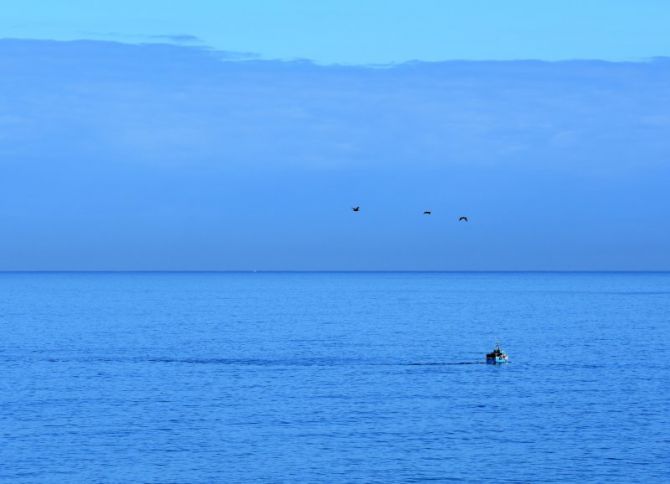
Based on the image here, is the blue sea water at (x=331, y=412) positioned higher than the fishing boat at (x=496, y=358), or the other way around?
the fishing boat at (x=496, y=358)

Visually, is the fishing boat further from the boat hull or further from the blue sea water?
the blue sea water

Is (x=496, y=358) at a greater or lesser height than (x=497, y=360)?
greater

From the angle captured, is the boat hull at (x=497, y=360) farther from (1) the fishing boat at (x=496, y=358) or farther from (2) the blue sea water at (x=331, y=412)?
(2) the blue sea water at (x=331, y=412)

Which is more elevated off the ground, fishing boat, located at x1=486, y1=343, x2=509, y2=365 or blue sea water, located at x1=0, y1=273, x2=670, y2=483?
fishing boat, located at x1=486, y1=343, x2=509, y2=365

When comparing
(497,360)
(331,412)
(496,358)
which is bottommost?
(331,412)

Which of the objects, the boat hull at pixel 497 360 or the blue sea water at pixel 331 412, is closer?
the blue sea water at pixel 331 412

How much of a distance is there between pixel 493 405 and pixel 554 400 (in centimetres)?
684

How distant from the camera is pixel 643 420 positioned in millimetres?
85188

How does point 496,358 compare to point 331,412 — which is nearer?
point 331,412

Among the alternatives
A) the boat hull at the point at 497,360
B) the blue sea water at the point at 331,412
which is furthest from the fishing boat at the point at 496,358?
the blue sea water at the point at 331,412

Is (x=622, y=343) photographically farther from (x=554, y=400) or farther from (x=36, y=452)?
(x=36, y=452)

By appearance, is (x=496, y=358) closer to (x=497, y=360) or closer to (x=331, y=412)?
(x=497, y=360)

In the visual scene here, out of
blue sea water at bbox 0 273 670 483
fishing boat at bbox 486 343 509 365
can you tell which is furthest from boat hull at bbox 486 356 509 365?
blue sea water at bbox 0 273 670 483

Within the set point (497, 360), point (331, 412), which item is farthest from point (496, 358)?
point (331, 412)
